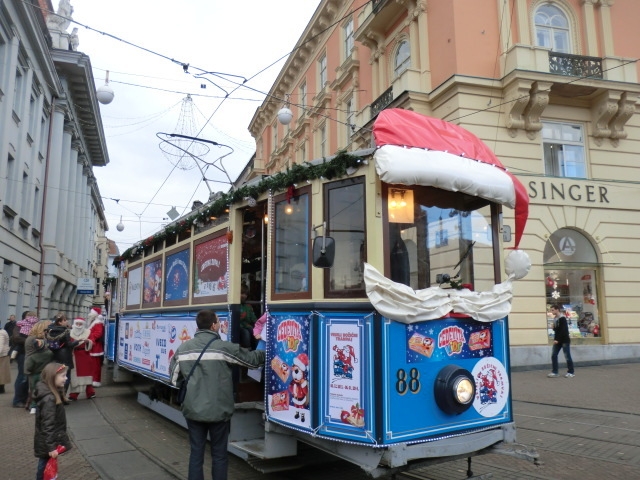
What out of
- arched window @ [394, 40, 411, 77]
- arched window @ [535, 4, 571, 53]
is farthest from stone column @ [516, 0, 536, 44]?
arched window @ [394, 40, 411, 77]

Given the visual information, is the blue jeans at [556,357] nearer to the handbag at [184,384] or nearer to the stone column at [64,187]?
the handbag at [184,384]

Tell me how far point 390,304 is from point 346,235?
80 cm

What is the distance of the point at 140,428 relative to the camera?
27.5 ft

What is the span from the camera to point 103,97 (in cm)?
1238

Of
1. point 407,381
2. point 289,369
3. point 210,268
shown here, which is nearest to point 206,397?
point 289,369

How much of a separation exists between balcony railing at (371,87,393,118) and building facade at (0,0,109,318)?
990 centimetres

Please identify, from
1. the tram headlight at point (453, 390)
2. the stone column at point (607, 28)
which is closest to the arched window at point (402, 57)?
the stone column at point (607, 28)

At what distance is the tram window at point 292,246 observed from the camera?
5277 millimetres

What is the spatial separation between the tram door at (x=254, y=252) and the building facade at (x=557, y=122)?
27.9 feet

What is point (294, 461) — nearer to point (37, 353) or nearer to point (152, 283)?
point (152, 283)

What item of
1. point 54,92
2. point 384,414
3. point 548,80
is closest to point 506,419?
point 384,414

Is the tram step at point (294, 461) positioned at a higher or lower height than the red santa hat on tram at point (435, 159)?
lower

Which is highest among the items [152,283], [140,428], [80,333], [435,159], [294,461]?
[435,159]

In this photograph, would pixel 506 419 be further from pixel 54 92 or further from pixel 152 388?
pixel 54 92
